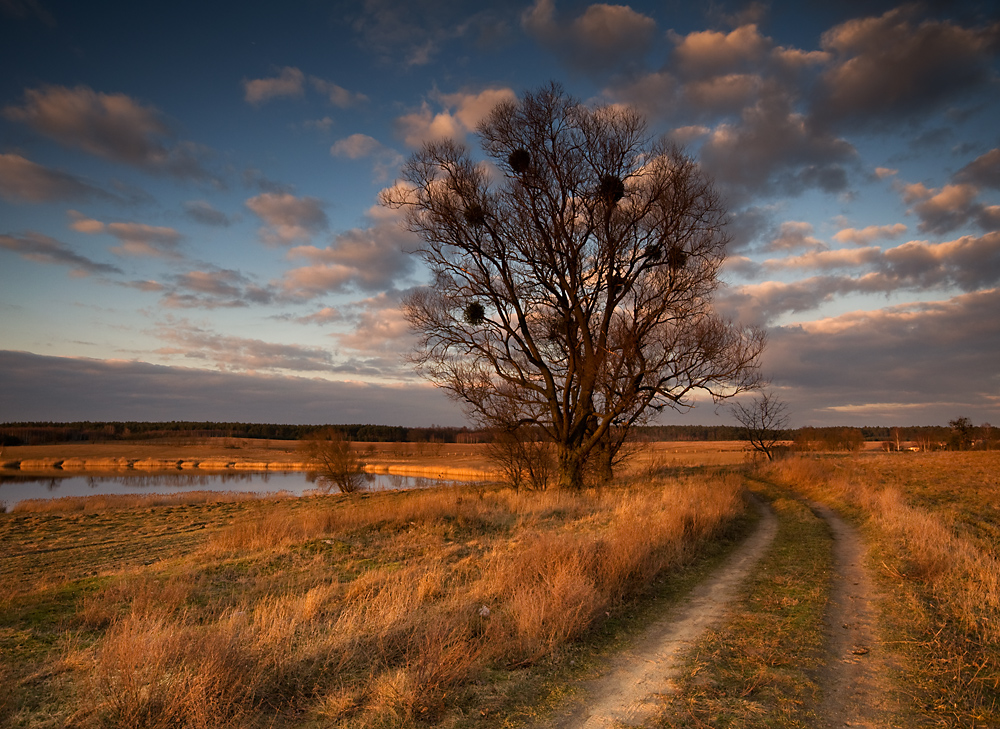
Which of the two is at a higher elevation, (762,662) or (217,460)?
(762,662)

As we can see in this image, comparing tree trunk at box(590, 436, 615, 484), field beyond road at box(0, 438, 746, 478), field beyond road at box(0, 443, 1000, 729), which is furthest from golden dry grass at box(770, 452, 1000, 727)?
field beyond road at box(0, 438, 746, 478)

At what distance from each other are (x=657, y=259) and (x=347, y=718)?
56.2ft

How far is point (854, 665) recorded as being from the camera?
504cm

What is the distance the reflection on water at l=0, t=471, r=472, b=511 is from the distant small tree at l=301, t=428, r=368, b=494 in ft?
26.2

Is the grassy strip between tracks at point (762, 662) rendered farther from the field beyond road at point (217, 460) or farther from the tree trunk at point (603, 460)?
the field beyond road at point (217, 460)

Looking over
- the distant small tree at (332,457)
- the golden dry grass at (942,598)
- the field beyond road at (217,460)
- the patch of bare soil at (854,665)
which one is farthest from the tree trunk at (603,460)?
the field beyond road at (217,460)

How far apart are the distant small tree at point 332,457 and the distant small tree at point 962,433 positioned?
216ft

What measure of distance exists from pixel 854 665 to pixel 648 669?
1.98 metres

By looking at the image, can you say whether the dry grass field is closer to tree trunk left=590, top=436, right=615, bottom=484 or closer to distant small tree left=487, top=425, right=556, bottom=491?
tree trunk left=590, top=436, right=615, bottom=484

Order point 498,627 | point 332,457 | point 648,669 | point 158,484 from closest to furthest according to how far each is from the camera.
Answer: point 648,669, point 498,627, point 332,457, point 158,484

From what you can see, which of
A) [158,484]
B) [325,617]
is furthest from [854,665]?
[158,484]

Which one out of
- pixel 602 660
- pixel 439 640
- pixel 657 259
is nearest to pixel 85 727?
pixel 439 640

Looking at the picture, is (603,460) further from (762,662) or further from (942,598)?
(762,662)

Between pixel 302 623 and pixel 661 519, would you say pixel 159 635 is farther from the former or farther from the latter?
pixel 661 519
